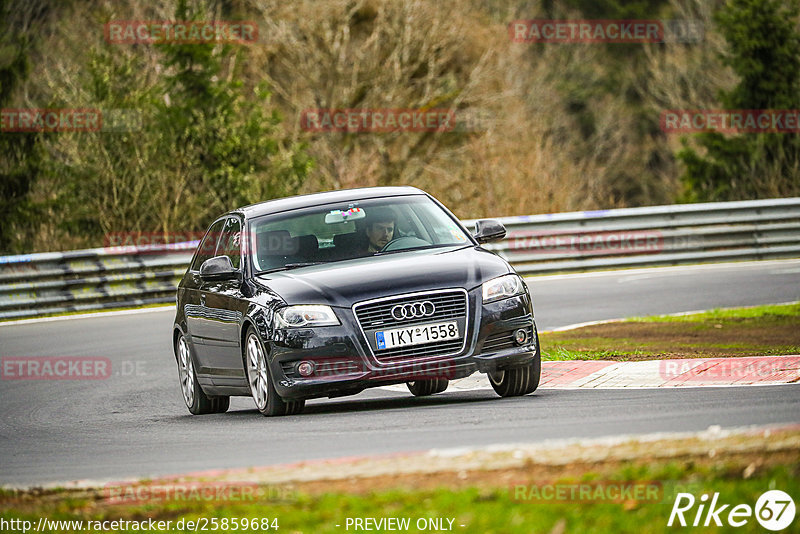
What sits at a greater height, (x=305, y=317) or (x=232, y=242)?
(x=305, y=317)

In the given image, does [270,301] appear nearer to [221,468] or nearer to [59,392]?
[221,468]

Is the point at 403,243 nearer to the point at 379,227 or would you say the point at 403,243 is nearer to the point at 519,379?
the point at 379,227

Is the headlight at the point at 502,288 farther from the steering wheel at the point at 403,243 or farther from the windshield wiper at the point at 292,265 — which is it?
the windshield wiper at the point at 292,265

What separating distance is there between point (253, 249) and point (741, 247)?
16.2 meters

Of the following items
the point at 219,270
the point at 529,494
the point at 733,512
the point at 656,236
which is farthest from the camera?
the point at 656,236

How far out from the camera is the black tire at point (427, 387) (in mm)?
11938

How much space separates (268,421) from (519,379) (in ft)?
6.34

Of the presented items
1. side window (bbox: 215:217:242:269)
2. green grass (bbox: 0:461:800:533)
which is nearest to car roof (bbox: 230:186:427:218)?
side window (bbox: 215:217:242:269)

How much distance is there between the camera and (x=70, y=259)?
2338cm

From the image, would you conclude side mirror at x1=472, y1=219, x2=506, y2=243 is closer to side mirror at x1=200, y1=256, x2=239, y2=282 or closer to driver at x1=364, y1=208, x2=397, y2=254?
driver at x1=364, y1=208, x2=397, y2=254

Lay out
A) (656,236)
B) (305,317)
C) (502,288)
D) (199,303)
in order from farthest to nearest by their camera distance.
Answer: (656,236)
(199,303)
(502,288)
(305,317)

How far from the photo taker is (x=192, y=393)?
12.1 meters

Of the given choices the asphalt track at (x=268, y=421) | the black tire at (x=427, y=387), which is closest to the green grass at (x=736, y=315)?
the asphalt track at (x=268, y=421)

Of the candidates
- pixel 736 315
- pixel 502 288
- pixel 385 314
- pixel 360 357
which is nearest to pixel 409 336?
pixel 385 314
